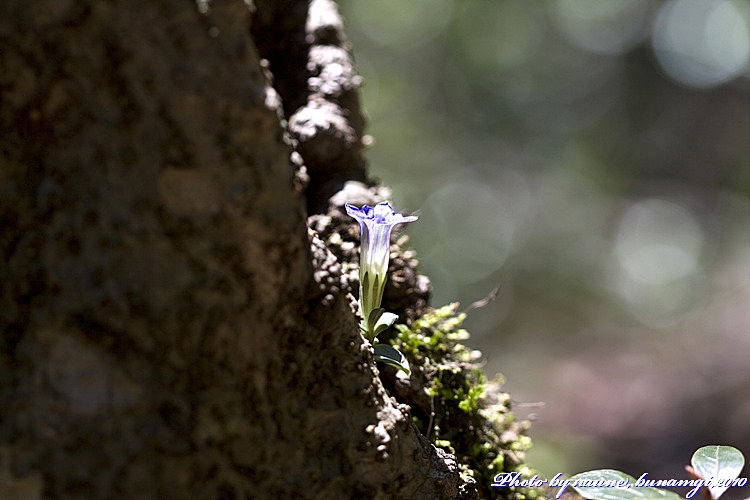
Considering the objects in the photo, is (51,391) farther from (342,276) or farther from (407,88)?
(407,88)

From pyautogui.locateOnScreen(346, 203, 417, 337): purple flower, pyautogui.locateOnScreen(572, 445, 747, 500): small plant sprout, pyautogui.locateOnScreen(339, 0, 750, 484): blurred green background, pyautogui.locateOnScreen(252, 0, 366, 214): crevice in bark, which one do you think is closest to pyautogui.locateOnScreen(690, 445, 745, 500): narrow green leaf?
pyautogui.locateOnScreen(572, 445, 747, 500): small plant sprout

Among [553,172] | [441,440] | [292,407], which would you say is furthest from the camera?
[553,172]

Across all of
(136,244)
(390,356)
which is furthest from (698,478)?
(136,244)

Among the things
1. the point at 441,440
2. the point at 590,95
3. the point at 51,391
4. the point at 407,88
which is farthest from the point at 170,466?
the point at 590,95

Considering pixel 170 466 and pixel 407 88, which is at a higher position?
pixel 407 88

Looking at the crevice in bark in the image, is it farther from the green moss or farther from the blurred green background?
the blurred green background

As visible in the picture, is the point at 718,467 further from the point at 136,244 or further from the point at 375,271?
the point at 136,244
